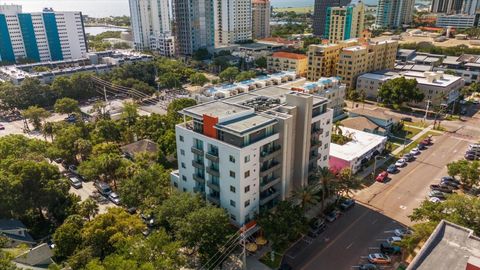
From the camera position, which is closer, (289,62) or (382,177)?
(382,177)

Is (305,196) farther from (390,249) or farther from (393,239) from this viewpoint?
(393,239)

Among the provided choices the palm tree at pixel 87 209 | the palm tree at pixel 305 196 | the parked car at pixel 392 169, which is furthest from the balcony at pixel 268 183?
the parked car at pixel 392 169

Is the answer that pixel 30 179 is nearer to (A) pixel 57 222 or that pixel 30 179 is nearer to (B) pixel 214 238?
(A) pixel 57 222

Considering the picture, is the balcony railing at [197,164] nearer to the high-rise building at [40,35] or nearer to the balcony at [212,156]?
the balcony at [212,156]

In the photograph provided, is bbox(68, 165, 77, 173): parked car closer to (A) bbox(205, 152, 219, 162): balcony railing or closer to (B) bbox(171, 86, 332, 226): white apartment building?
(B) bbox(171, 86, 332, 226): white apartment building

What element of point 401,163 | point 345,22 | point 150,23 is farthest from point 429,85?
point 150,23

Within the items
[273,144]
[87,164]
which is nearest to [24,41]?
[87,164]

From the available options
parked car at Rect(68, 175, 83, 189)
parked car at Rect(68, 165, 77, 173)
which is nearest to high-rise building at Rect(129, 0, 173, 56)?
parked car at Rect(68, 165, 77, 173)
